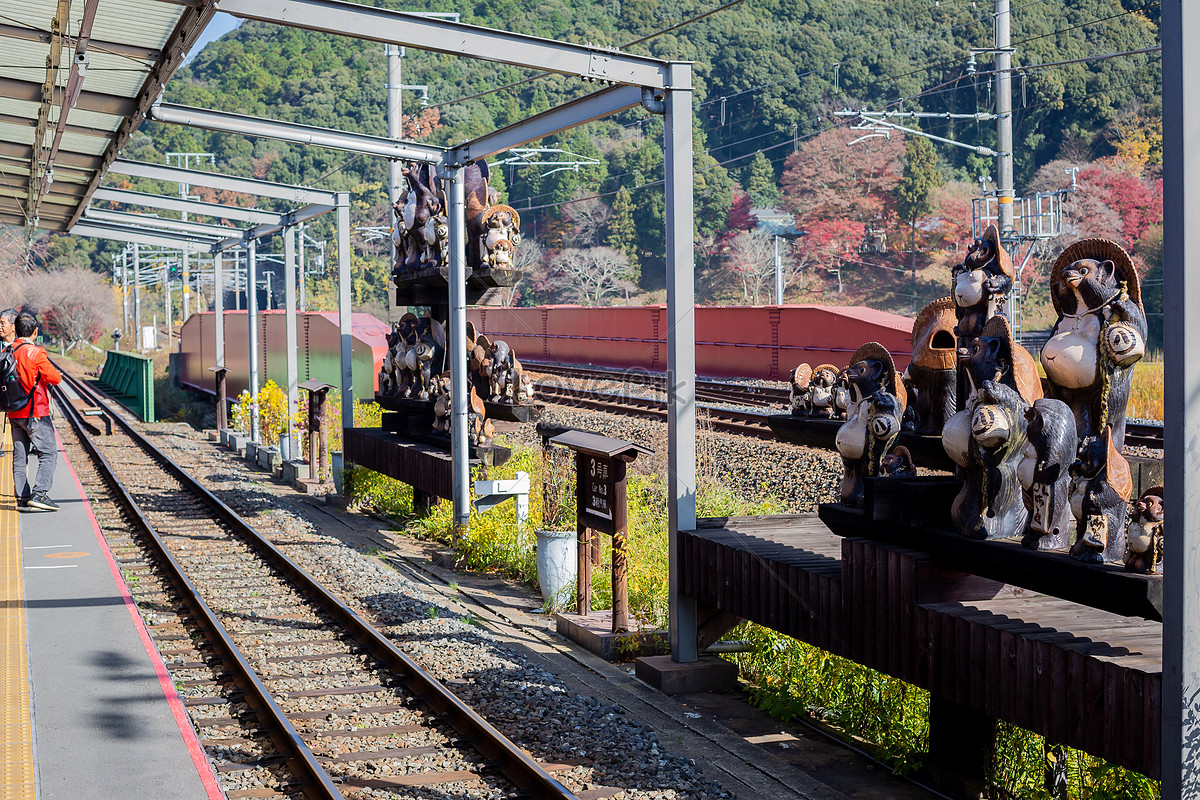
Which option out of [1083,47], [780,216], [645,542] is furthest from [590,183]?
[645,542]

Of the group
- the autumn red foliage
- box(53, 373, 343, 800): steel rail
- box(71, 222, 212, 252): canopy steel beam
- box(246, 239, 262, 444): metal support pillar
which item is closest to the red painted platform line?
box(53, 373, 343, 800): steel rail

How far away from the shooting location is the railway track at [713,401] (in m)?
17.8

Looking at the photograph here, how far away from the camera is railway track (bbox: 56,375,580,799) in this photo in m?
6.44

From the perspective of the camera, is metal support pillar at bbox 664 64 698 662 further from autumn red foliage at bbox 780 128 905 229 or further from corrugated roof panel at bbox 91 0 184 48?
autumn red foliage at bbox 780 128 905 229

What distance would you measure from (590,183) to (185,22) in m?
63.7

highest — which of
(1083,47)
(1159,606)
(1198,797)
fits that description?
(1083,47)

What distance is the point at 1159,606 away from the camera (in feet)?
16.0

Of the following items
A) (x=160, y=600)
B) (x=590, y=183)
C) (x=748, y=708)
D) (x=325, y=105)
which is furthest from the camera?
(x=325, y=105)

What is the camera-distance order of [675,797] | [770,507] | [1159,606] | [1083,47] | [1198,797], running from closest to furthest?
[1198,797] → [1159,606] → [675,797] → [770,507] → [1083,47]

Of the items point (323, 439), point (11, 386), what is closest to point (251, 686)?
point (11, 386)

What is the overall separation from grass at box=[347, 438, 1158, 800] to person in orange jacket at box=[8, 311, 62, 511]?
4426 mm

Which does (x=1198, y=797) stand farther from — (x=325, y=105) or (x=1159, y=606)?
(x=325, y=105)

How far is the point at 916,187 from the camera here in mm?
55562

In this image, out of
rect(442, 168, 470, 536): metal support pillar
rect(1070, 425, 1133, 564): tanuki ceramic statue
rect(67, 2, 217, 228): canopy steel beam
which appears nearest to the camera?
rect(1070, 425, 1133, 564): tanuki ceramic statue
